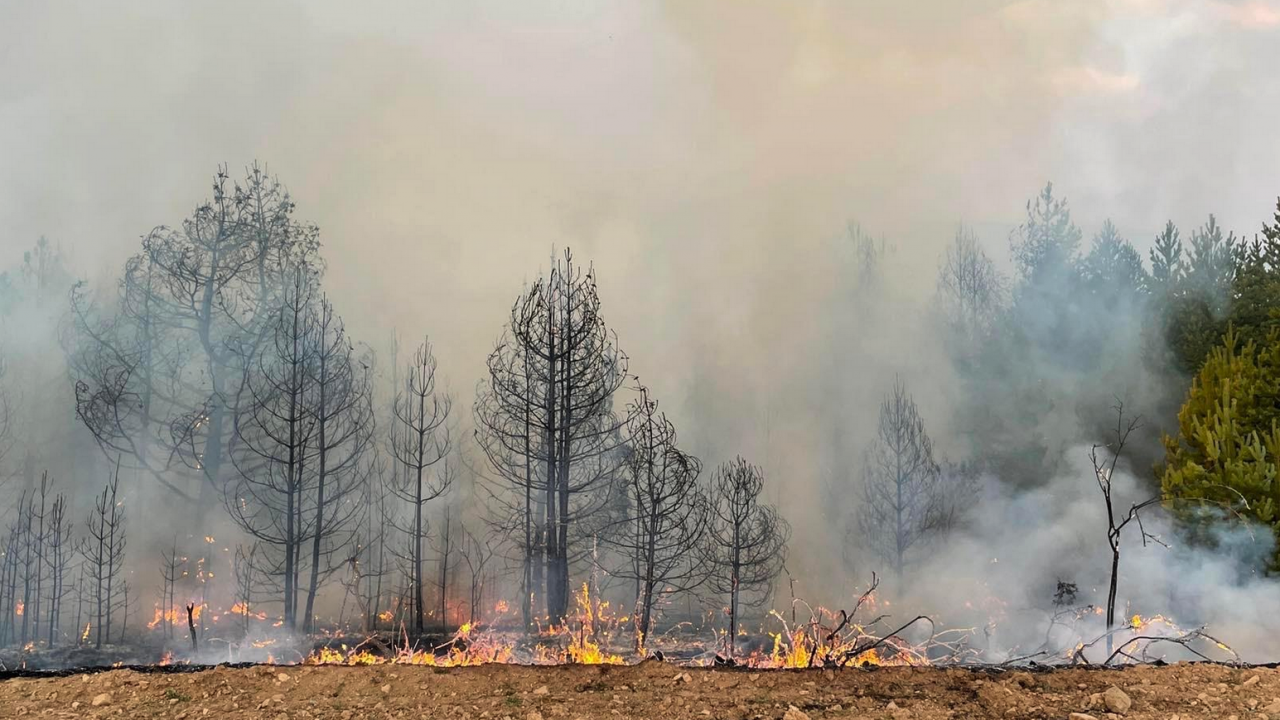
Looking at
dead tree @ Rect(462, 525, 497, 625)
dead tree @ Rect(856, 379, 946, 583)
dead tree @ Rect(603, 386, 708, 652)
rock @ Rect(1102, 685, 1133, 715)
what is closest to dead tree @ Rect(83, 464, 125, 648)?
dead tree @ Rect(462, 525, 497, 625)

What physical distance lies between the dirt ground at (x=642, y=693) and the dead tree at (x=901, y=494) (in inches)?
646

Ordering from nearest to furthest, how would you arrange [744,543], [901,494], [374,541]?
[374,541] → [744,543] → [901,494]

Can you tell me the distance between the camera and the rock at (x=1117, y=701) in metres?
5.33

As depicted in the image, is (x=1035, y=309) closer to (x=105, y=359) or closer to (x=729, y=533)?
(x=729, y=533)

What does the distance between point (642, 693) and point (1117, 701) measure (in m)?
3.35

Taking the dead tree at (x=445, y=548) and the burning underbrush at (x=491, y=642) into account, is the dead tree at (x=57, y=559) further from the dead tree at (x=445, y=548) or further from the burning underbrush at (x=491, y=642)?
the dead tree at (x=445, y=548)

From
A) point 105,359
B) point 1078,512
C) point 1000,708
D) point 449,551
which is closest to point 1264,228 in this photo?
point 1078,512

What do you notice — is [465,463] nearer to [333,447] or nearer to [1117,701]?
[333,447]

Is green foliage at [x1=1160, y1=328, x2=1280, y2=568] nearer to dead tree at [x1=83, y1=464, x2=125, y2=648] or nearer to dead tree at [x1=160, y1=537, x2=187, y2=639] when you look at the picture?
dead tree at [x1=160, y1=537, x2=187, y2=639]

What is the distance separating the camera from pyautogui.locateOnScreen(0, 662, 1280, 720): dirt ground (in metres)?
5.40

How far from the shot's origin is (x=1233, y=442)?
38.6 feet

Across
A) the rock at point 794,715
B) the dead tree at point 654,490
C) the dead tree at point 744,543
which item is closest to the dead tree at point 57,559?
the dead tree at point 654,490

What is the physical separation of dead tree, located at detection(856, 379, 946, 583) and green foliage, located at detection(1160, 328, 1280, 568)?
9.10 metres

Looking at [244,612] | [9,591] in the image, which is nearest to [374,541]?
[244,612]
